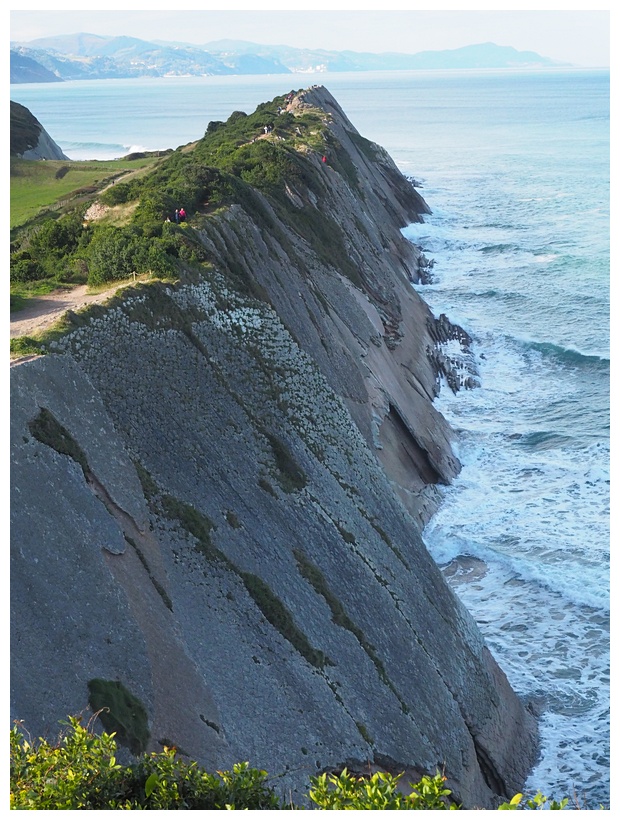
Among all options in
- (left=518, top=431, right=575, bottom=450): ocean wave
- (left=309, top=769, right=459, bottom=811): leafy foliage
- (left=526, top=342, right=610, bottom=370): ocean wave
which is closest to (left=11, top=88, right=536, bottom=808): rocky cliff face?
(left=309, top=769, right=459, bottom=811): leafy foliage

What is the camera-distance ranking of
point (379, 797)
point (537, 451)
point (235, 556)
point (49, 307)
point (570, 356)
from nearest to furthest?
1. point (379, 797)
2. point (235, 556)
3. point (49, 307)
4. point (537, 451)
5. point (570, 356)

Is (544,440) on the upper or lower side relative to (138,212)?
lower

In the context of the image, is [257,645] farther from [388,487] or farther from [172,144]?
[172,144]

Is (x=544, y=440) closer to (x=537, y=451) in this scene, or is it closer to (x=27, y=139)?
(x=537, y=451)

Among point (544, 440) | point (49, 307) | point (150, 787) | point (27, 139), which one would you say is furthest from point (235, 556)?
point (27, 139)

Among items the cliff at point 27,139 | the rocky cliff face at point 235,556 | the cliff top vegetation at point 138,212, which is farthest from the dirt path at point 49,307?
the cliff at point 27,139

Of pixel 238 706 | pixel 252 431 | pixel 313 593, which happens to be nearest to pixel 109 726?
pixel 238 706

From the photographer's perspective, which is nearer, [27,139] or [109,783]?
[109,783]
